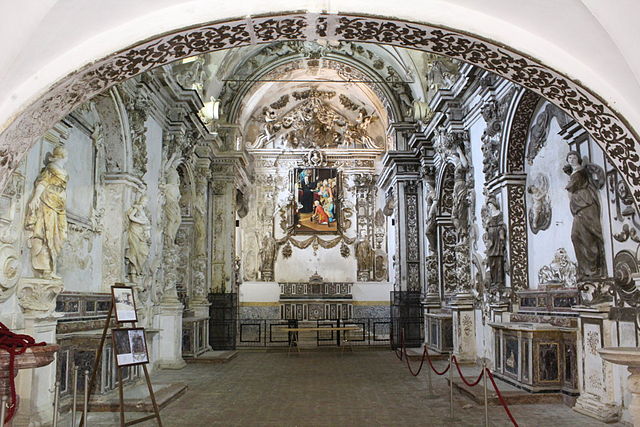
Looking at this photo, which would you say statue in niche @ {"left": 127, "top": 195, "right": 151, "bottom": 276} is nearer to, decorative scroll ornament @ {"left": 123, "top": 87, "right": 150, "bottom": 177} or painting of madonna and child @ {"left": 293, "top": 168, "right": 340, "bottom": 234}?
decorative scroll ornament @ {"left": 123, "top": 87, "right": 150, "bottom": 177}

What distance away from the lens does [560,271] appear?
373 inches

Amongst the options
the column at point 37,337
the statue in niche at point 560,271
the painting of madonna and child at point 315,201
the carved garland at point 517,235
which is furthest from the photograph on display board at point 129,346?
the painting of madonna and child at point 315,201

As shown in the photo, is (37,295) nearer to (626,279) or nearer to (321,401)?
(321,401)

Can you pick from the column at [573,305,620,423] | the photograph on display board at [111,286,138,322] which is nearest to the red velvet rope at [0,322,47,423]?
the photograph on display board at [111,286,138,322]

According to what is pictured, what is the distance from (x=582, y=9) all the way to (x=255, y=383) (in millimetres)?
8806

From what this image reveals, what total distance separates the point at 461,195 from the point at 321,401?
20.6ft

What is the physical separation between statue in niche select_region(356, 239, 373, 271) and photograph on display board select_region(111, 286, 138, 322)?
17.4m

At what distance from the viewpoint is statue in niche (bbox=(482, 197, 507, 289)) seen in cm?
1101

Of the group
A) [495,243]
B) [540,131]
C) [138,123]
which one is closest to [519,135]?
[540,131]

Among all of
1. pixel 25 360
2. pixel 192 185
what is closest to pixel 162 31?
pixel 25 360

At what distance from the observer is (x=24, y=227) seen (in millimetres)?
7121

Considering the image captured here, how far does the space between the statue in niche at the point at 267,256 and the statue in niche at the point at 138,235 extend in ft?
43.0

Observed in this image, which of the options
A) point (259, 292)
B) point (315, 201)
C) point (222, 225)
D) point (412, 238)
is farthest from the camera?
point (315, 201)

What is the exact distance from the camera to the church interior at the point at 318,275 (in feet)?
18.7
